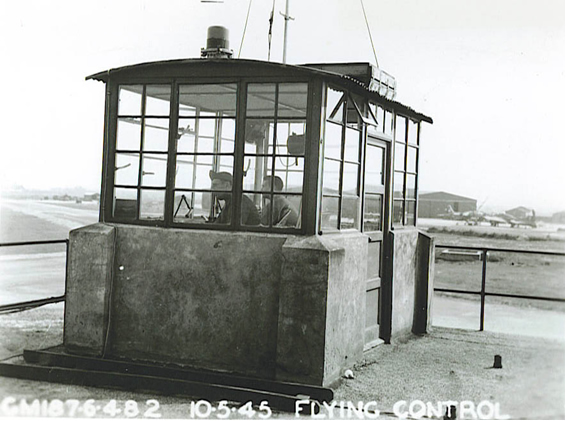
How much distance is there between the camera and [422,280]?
9.98 meters

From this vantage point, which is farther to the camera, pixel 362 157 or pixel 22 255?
pixel 22 255

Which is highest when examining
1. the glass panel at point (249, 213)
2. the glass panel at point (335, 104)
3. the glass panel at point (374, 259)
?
the glass panel at point (335, 104)

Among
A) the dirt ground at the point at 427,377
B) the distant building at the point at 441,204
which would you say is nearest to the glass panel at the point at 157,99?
the dirt ground at the point at 427,377

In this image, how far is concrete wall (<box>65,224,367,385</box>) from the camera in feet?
21.3

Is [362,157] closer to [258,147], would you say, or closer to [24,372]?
[258,147]

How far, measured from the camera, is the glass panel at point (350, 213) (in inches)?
296

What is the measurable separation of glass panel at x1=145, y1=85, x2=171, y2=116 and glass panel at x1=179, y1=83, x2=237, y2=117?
20cm

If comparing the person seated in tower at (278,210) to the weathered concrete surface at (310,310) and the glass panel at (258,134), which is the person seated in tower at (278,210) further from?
the glass panel at (258,134)

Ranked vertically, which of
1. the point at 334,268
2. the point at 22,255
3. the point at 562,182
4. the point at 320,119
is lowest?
the point at 22,255

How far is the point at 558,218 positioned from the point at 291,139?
284cm

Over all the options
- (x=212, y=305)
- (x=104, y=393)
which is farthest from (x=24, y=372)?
(x=212, y=305)

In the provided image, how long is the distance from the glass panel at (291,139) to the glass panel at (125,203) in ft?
5.56

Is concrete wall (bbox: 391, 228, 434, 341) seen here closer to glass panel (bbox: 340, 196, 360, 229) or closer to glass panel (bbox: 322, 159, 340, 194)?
glass panel (bbox: 340, 196, 360, 229)

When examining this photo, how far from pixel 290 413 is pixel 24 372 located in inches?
112
